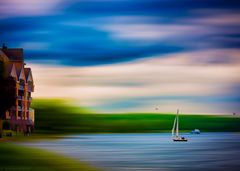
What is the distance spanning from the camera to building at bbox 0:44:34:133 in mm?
136500

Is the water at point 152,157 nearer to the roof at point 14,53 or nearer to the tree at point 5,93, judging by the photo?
the tree at point 5,93

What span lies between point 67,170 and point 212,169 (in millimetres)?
12471

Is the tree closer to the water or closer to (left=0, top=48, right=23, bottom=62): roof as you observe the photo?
the water

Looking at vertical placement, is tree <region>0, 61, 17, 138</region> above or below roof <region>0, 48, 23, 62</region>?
below

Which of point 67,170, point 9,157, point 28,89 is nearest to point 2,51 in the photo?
point 28,89

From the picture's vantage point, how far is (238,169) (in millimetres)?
52094

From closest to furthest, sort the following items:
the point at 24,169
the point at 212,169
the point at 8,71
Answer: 1. the point at 24,169
2. the point at 212,169
3. the point at 8,71

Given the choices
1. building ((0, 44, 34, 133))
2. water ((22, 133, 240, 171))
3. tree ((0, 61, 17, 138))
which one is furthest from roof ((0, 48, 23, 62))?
water ((22, 133, 240, 171))

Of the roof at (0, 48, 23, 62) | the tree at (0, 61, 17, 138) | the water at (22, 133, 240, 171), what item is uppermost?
the roof at (0, 48, 23, 62)

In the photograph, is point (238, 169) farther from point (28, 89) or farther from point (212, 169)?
point (28, 89)

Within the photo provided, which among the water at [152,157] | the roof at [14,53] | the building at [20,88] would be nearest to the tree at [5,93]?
the water at [152,157]

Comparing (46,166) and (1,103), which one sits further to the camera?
(1,103)

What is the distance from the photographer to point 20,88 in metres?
145

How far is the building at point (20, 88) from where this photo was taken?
5374 inches
